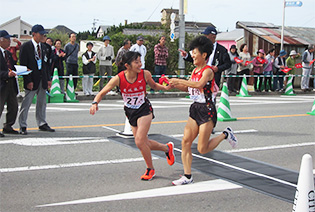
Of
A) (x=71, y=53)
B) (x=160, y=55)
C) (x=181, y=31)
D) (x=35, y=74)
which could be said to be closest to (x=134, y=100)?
(x=35, y=74)

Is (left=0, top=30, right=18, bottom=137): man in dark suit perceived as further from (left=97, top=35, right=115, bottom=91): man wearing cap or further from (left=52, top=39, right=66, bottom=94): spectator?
(left=97, top=35, right=115, bottom=91): man wearing cap

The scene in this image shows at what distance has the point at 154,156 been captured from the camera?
Result: 6961 mm

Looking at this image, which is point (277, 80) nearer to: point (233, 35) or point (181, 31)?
point (181, 31)

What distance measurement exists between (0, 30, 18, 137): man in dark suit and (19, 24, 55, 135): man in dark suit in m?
0.21

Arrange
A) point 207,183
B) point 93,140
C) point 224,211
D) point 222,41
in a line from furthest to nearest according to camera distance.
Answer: point 222,41, point 93,140, point 207,183, point 224,211

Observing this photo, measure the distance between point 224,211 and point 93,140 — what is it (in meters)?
4.22

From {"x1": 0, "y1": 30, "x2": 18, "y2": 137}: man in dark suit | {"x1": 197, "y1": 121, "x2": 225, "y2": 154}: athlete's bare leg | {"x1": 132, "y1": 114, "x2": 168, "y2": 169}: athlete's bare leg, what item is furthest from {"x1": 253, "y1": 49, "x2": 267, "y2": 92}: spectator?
{"x1": 132, "y1": 114, "x2": 168, "y2": 169}: athlete's bare leg

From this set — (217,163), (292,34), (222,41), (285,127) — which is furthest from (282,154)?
(222,41)

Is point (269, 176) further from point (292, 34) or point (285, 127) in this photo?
point (292, 34)

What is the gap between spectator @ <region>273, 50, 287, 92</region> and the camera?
20092mm

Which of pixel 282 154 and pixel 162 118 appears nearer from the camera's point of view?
pixel 282 154

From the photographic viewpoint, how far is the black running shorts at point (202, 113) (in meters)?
5.55

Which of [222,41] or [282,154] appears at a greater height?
[222,41]

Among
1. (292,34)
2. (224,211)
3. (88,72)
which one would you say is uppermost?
(292,34)
